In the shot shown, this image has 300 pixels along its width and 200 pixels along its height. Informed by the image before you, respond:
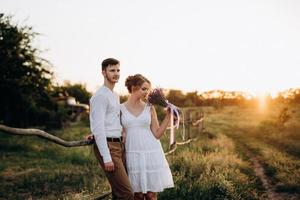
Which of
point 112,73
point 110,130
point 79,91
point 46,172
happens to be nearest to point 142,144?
point 110,130

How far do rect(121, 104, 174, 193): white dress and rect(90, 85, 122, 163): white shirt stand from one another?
33cm

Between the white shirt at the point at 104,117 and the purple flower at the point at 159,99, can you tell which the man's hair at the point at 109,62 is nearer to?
the white shirt at the point at 104,117

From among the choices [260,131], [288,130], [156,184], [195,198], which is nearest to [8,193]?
[195,198]

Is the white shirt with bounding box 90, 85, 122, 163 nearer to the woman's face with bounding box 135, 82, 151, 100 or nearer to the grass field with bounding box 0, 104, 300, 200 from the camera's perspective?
the woman's face with bounding box 135, 82, 151, 100

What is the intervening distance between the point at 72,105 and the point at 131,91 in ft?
108

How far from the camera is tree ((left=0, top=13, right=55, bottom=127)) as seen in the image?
47.5 feet

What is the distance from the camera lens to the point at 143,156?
4082mm

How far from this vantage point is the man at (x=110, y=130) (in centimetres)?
353

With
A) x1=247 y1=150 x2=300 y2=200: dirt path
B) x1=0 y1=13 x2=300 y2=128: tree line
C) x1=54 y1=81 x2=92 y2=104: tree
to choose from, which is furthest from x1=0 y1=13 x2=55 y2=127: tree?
x1=54 y1=81 x2=92 y2=104: tree

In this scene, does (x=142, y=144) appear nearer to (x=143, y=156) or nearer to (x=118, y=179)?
(x=143, y=156)

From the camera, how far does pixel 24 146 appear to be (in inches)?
575

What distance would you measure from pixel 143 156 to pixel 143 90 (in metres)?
0.78

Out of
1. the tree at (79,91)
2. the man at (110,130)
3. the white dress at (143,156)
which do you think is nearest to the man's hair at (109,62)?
the man at (110,130)

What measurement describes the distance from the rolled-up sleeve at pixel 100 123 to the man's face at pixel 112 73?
10.3 inches
